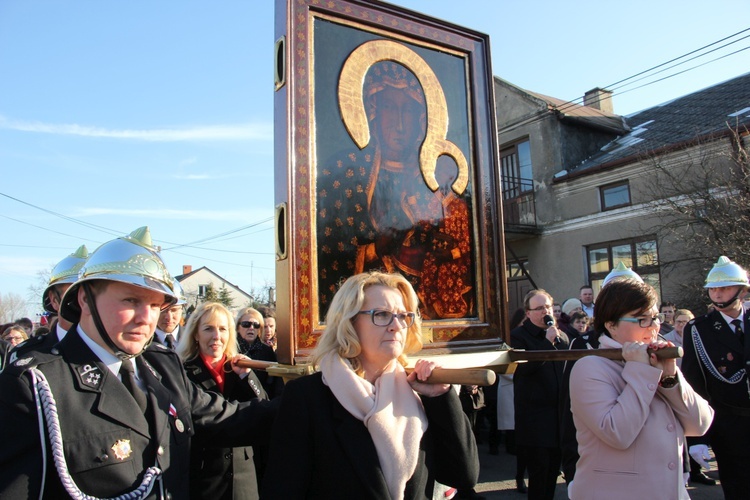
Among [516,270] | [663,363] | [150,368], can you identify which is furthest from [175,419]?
[516,270]

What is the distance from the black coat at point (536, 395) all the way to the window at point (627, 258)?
8.94 m

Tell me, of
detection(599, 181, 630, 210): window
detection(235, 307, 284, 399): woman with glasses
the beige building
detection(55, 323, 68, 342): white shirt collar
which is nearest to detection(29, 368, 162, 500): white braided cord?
detection(55, 323, 68, 342): white shirt collar

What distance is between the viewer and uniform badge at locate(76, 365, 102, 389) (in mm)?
1577

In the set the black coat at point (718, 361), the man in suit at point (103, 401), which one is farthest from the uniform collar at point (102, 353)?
the black coat at point (718, 361)

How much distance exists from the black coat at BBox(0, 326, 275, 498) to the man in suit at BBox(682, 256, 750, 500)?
11.4 ft

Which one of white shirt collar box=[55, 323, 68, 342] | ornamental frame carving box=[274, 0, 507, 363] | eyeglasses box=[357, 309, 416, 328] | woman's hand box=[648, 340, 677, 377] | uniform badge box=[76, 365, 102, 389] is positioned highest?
ornamental frame carving box=[274, 0, 507, 363]

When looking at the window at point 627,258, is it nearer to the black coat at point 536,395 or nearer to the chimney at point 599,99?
the chimney at point 599,99

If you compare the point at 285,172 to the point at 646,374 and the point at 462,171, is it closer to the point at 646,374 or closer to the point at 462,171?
the point at 462,171

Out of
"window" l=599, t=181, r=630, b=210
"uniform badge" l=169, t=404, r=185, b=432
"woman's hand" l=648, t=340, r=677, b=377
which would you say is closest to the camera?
"uniform badge" l=169, t=404, r=185, b=432

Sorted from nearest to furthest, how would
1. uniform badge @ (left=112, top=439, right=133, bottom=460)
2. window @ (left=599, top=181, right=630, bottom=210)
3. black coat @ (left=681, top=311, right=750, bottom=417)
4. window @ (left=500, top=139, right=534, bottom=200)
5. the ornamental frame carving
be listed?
uniform badge @ (left=112, top=439, right=133, bottom=460), the ornamental frame carving, black coat @ (left=681, top=311, right=750, bottom=417), window @ (left=599, top=181, right=630, bottom=210), window @ (left=500, top=139, right=534, bottom=200)

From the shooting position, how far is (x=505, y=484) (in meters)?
5.67

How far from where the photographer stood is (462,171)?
332cm

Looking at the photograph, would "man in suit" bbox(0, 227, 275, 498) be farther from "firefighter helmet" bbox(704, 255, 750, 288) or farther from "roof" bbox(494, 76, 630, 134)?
"roof" bbox(494, 76, 630, 134)

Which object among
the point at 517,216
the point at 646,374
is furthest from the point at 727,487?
the point at 517,216
